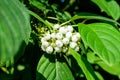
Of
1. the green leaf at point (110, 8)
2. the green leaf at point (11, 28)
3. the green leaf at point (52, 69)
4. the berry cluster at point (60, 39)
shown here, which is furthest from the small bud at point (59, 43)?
the green leaf at point (110, 8)

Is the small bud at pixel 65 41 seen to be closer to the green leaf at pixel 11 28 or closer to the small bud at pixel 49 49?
the small bud at pixel 49 49

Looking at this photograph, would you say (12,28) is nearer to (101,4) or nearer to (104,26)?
(104,26)

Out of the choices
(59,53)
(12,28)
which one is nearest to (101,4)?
(59,53)

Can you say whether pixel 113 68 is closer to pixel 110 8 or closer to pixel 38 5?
pixel 110 8

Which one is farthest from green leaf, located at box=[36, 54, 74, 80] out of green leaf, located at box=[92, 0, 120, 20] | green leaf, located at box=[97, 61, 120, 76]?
green leaf, located at box=[97, 61, 120, 76]

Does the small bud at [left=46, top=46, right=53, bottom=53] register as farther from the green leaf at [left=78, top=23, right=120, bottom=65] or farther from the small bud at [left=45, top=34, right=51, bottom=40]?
the green leaf at [left=78, top=23, right=120, bottom=65]

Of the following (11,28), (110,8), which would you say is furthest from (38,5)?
(11,28)
